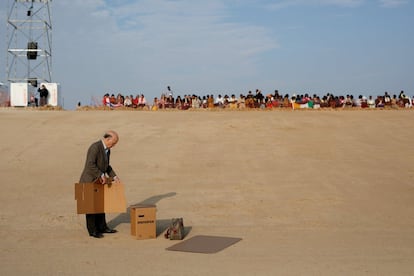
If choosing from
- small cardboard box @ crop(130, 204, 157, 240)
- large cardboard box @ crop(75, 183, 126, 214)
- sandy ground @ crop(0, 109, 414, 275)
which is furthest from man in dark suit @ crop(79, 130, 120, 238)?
small cardboard box @ crop(130, 204, 157, 240)

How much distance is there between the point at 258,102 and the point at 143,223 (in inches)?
860

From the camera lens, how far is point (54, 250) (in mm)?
8797

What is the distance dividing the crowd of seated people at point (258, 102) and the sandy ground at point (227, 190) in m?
4.54

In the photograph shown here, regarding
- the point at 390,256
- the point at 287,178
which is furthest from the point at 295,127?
the point at 390,256

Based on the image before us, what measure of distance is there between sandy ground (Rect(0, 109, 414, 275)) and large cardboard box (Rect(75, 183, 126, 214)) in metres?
0.54

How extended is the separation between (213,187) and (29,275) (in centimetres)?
769

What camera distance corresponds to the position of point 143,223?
31.8ft

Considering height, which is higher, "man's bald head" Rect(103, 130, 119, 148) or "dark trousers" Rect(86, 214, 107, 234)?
"man's bald head" Rect(103, 130, 119, 148)

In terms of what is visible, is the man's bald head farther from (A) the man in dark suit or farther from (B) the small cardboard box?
(B) the small cardboard box

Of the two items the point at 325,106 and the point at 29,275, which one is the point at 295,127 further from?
the point at 29,275

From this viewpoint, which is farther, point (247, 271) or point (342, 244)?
point (342, 244)

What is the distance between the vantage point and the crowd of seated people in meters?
30.8

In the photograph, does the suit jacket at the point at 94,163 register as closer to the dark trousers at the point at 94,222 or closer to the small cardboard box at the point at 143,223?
the dark trousers at the point at 94,222

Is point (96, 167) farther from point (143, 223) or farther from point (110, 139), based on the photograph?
→ point (143, 223)
